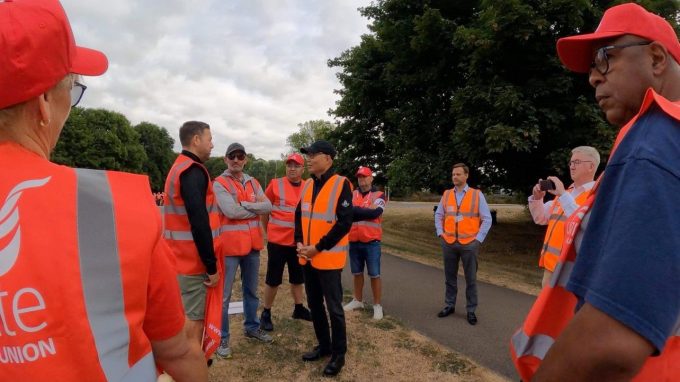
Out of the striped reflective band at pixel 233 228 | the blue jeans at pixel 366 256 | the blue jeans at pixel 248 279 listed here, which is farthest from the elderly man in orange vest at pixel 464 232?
the striped reflective band at pixel 233 228

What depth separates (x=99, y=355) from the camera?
853mm

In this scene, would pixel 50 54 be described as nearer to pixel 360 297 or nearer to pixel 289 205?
pixel 289 205

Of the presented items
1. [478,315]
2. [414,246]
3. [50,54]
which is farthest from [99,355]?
[414,246]

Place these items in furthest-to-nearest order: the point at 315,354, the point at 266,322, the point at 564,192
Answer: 1. the point at 266,322
2. the point at 315,354
3. the point at 564,192

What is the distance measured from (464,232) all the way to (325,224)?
8.79ft

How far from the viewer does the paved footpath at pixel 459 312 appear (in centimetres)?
485

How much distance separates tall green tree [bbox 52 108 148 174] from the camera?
41.9 m

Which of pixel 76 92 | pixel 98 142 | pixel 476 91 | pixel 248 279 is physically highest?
pixel 98 142

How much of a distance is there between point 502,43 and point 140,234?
416 inches

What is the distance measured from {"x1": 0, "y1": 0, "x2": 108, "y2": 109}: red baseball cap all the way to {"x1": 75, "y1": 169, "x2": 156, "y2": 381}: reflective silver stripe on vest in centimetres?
24

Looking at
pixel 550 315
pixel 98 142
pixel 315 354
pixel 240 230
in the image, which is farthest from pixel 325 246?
pixel 98 142

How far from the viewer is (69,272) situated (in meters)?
0.84

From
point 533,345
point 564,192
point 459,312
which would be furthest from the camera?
point 459,312

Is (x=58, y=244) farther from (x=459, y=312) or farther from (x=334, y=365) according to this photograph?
(x=459, y=312)
